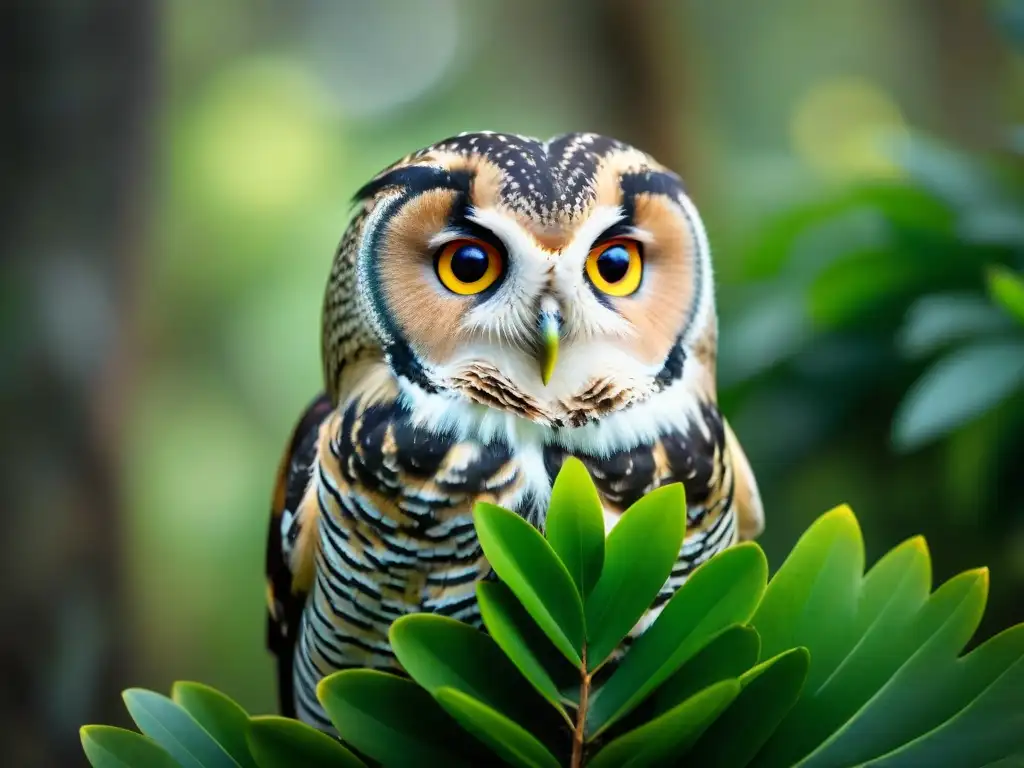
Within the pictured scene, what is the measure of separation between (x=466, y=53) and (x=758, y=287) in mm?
2853

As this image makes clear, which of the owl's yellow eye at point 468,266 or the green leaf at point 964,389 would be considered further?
the green leaf at point 964,389

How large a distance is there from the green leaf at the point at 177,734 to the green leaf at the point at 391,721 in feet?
0.49

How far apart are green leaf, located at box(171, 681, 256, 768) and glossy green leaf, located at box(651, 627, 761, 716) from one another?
360mm

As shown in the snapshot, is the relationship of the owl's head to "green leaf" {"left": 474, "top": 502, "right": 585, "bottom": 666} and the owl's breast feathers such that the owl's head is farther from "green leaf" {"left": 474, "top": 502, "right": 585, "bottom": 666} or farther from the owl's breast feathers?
"green leaf" {"left": 474, "top": 502, "right": 585, "bottom": 666}

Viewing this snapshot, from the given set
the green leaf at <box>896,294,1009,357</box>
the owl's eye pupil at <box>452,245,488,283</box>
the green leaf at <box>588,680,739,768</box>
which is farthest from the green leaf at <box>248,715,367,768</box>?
the green leaf at <box>896,294,1009,357</box>

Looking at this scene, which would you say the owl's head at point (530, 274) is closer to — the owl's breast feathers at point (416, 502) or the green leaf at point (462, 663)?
the owl's breast feathers at point (416, 502)

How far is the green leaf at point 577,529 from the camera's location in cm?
74

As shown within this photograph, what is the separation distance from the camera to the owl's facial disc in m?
0.84

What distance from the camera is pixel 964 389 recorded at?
1412mm

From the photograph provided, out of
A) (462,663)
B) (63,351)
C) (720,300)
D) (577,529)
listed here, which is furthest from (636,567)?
(63,351)

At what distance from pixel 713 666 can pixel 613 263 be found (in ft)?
1.23

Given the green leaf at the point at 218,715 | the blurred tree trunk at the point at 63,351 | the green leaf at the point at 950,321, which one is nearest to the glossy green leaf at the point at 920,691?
the green leaf at the point at 218,715

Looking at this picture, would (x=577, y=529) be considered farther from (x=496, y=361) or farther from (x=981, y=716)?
(x=981, y=716)

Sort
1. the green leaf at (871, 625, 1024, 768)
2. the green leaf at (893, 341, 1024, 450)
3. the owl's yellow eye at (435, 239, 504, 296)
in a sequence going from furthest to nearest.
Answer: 1. the green leaf at (893, 341, 1024, 450)
2. the owl's yellow eye at (435, 239, 504, 296)
3. the green leaf at (871, 625, 1024, 768)
